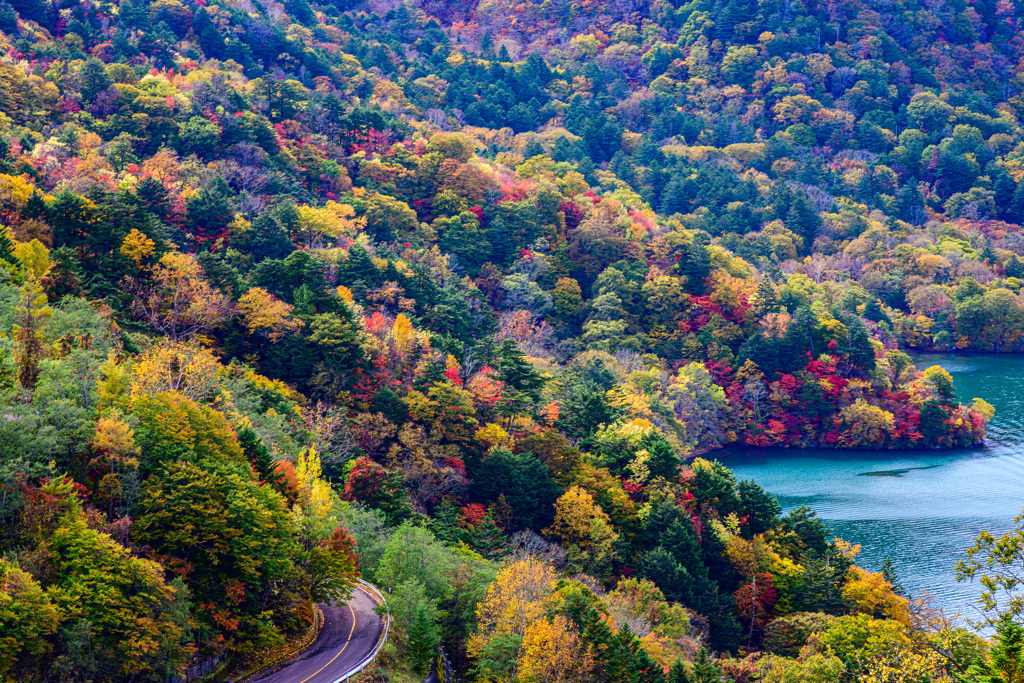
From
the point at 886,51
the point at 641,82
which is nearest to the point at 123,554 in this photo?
the point at 641,82

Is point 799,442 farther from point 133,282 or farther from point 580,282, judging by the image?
point 133,282

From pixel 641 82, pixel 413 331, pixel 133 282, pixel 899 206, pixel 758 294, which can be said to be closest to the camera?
pixel 133 282

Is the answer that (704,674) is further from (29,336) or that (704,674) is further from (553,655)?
(29,336)

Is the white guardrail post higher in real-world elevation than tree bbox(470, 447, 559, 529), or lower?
lower

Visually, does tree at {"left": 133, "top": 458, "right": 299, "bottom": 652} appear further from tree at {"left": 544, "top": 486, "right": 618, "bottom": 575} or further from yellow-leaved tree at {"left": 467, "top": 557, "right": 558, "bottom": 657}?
tree at {"left": 544, "top": 486, "right": 618, "bottom": 575}

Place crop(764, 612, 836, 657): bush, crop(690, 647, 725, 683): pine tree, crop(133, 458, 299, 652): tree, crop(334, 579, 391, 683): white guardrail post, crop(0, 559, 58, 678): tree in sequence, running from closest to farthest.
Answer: crop(0, 559, 58, 678): tree
crop(334, 579, 391, 683): white guardrail post
crop(133, 458, 299, 652): tree
crop(690, 647, 725, 683): pine tree
crop(764, 612, 836, 657): bush

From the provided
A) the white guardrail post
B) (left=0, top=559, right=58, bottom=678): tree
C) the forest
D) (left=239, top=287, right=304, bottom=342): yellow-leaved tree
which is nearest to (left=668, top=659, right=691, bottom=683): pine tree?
the forest

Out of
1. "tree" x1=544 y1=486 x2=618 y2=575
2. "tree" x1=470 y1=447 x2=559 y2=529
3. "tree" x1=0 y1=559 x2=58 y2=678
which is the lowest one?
"tree" x1=544 y1=486 x2=618 y2=575
